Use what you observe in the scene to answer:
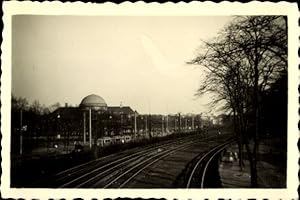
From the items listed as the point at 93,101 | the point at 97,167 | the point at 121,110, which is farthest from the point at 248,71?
the point at 97,167

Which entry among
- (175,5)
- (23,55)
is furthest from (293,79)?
(23,55)

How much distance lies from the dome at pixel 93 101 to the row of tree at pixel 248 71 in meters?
0.53

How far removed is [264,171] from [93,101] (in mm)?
977

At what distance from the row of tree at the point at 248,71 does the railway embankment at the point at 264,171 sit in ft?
0.10

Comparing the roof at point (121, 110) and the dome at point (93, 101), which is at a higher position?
the dome at point (93, 101)

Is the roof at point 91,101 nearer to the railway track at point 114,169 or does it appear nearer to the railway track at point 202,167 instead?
the railway track at point 114,169

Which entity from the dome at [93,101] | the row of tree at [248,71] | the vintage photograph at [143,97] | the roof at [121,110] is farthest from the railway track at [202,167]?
the dome at [93,101]

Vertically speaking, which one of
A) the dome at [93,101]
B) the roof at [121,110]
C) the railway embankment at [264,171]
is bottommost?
the railway embankment at [264,171]

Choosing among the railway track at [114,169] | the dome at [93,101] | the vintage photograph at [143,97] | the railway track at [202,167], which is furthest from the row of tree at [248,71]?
the dome at [93,101]

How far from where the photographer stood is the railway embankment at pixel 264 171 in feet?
6.44

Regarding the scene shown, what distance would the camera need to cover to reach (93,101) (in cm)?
197

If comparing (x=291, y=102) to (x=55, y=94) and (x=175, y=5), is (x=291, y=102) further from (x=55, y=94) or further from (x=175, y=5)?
(x=55, y=94)

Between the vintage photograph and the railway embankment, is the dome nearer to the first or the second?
the vintage photograph

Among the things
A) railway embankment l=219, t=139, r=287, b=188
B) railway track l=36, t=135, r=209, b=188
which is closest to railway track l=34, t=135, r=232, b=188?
railway track l=36, t=135, r=209, b=188
